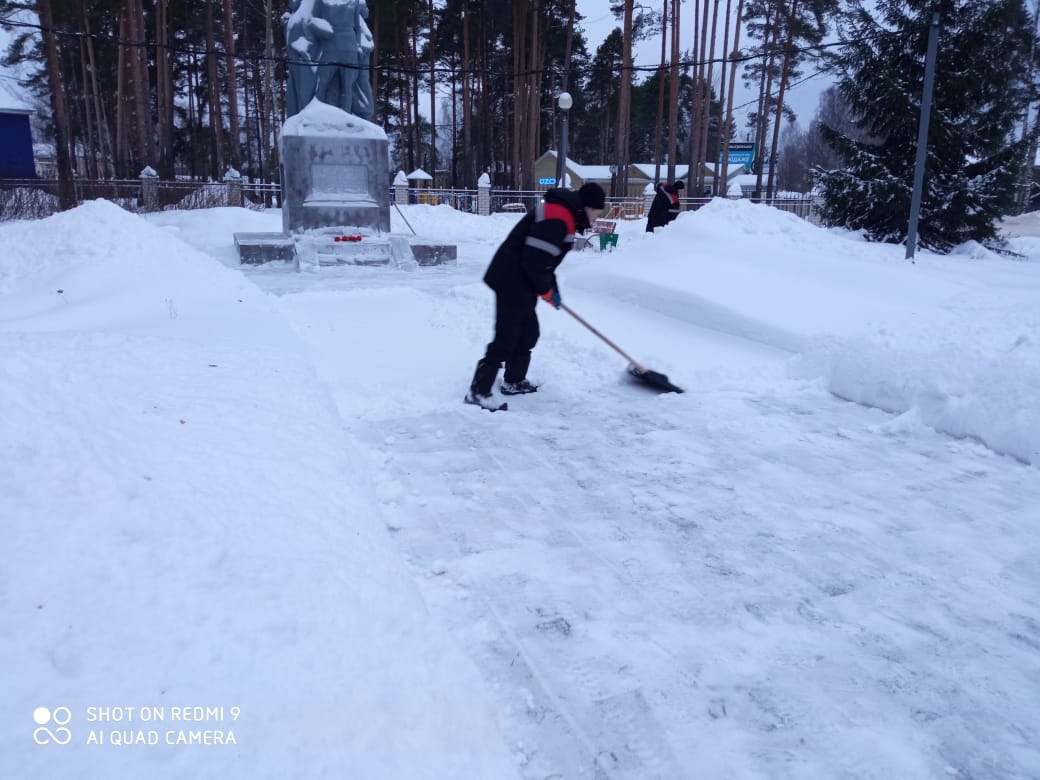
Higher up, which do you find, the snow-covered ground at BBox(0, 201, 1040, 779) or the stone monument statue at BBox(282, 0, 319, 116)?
the stone monument statue at BBox(282, 0, 319, 116)

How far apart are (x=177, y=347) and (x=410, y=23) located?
30.5 metres

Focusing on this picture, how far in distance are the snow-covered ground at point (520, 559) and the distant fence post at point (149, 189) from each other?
16.2 metres

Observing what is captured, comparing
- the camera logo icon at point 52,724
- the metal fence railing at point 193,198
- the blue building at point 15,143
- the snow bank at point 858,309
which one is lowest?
the camera logo icon at point 52,724

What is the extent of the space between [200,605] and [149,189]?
21.4m

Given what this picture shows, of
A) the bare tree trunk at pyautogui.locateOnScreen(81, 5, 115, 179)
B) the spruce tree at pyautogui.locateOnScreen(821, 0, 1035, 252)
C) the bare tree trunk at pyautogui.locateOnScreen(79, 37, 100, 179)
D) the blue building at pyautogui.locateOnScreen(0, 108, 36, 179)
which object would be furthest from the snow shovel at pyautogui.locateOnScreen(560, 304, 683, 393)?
the bare tree trunk at pyautogui.locateOnScreen(79, 37, 100, 179)

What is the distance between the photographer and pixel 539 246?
4688 millimetres

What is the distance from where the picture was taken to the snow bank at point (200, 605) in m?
1.62

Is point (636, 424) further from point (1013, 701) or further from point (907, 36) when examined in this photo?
point (907, 36)

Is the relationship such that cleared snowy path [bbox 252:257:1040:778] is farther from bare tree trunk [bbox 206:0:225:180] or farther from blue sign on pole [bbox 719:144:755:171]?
blue sign on pole [bbox 719:144:755:171]

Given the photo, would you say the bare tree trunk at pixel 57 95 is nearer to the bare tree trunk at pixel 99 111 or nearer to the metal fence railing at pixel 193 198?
the metal fence railing at pixel 193 198

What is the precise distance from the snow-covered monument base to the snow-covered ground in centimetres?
697

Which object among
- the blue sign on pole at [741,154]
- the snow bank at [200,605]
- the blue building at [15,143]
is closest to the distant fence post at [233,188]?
the blue building at [15,143]

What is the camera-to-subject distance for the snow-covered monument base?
41.7ft

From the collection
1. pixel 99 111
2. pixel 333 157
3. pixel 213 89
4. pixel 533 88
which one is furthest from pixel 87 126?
pixel 333 157
